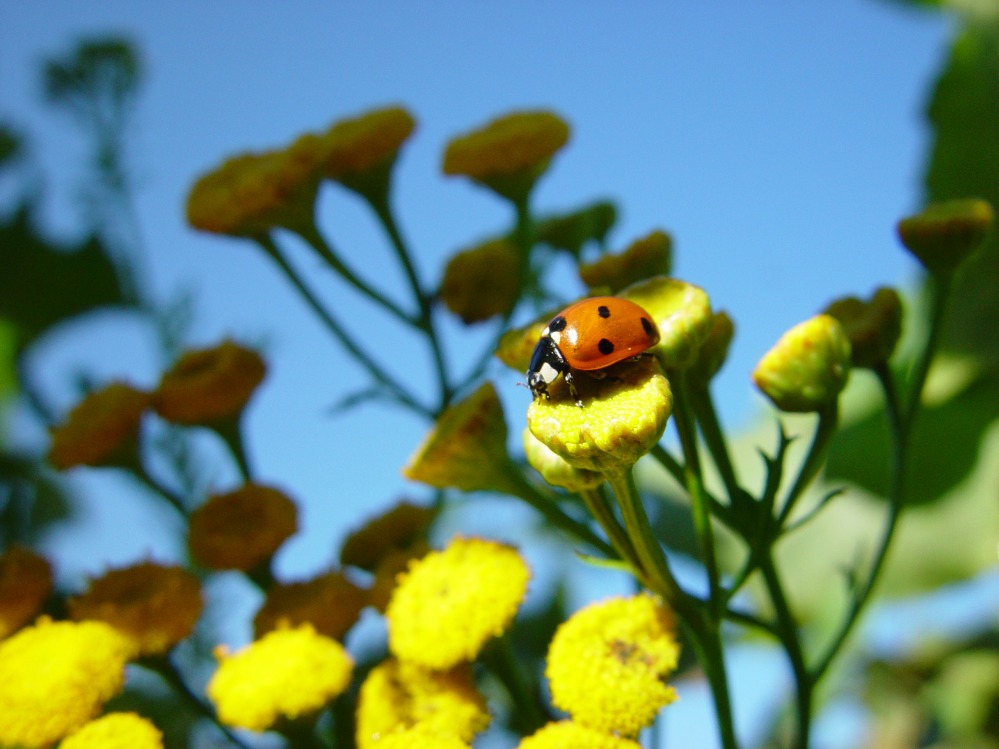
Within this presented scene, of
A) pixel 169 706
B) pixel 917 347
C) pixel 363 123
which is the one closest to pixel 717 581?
pixel 363 123

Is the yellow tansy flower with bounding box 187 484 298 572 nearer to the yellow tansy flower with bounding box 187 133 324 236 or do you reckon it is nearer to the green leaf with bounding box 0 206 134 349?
the yellow tansy flower with bounding box 187 133 324 236

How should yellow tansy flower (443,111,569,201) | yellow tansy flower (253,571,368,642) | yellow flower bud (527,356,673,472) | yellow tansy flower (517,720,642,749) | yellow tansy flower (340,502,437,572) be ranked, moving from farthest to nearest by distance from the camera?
yellow tansy flower (443,111,569,201)
yellow tansy flower (340,502,437,572)
yellow tansy flower (253,571,368,642)
yellow tansy flower (517,720,642,749)
yellow flower bud (527,356,673,472)

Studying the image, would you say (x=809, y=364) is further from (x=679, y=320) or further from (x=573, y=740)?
(x=573, y=740)

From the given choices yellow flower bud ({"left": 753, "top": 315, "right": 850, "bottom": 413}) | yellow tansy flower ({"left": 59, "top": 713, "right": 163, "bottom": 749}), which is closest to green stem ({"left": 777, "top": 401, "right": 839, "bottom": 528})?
yellow flower bud ({"left": 753, "top": 315, "right": 850, "bottom": 413})

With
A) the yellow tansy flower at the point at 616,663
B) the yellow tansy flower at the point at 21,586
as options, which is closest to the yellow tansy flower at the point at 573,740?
the yellow tansy flower at the point at 616,663

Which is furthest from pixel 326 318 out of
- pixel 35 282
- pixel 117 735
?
pixel 35 282

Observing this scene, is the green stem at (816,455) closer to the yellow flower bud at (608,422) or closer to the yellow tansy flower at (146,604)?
the yellow flower bud at (608,422)

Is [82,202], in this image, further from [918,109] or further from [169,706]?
[918,109]
